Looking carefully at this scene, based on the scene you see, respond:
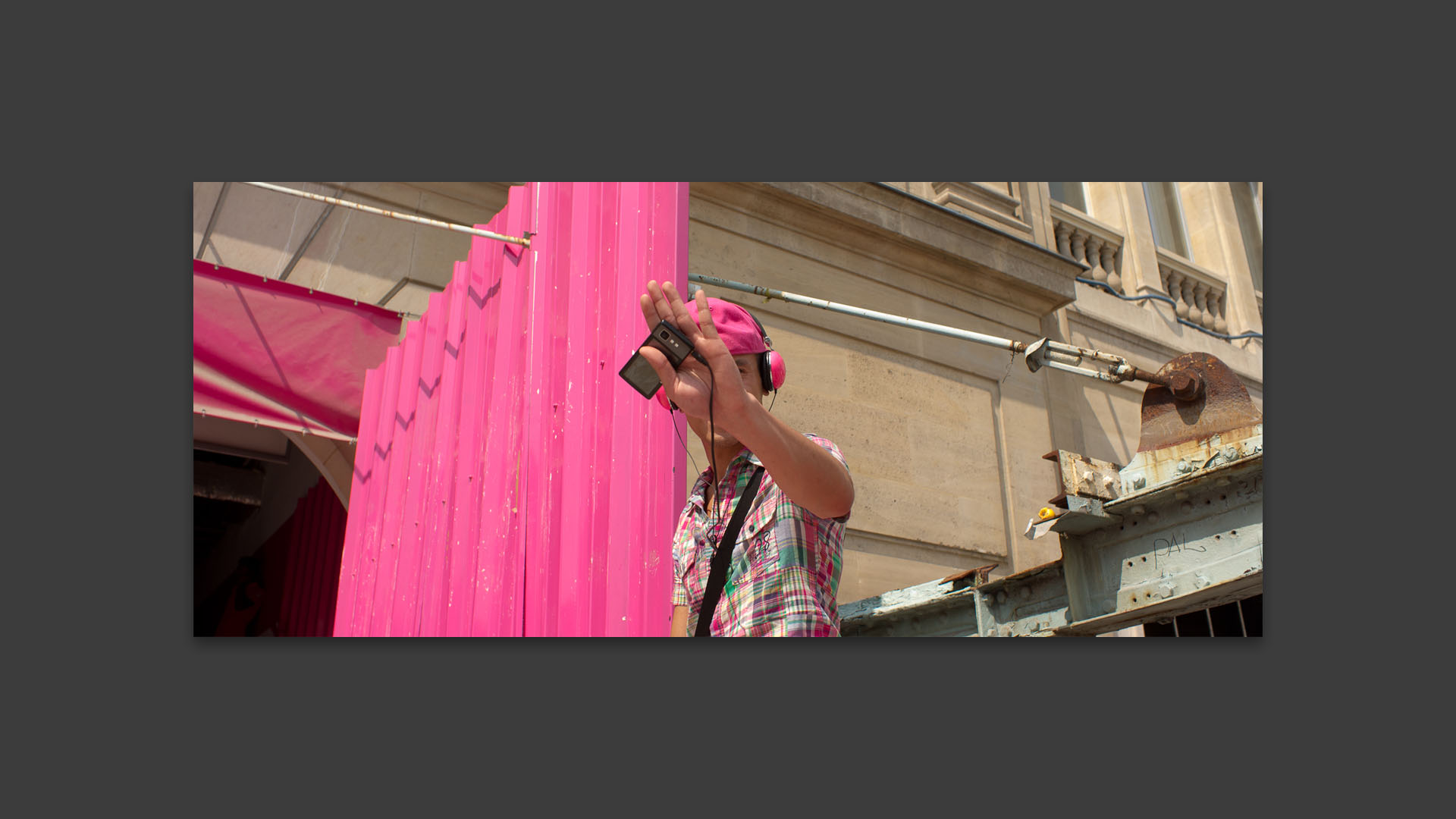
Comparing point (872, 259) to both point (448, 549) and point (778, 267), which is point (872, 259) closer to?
point (778, 267)

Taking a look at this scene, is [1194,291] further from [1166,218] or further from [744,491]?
[744,491]

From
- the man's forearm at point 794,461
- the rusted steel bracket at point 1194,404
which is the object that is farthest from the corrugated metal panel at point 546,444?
the rusted steel bracket at point 1194,404

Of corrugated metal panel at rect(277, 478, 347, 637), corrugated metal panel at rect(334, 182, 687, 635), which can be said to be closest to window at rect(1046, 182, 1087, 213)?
corrugated metal panel at rect(334, 182, 687, 635)

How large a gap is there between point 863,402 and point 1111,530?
2285 millimetres

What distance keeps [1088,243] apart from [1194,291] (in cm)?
74

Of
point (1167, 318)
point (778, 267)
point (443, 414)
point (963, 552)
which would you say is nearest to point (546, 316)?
point (443, 414)

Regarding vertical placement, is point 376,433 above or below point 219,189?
below

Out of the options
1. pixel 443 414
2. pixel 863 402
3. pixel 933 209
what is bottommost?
pixel 443 414

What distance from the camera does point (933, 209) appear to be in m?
6.12

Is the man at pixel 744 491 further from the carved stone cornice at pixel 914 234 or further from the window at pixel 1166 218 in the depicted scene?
the window at pixel 1166 218

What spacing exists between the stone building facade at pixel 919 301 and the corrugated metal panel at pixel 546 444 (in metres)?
1.15

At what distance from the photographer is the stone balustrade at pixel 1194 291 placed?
7000mm

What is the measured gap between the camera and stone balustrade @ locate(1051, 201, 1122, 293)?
283 inches

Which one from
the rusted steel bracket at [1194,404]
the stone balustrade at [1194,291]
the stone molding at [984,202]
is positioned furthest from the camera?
the stone balustrade at [1194,291]
